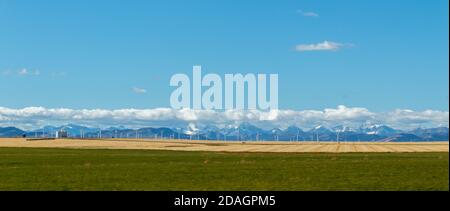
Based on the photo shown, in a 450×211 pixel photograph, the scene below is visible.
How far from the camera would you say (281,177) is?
192 feet

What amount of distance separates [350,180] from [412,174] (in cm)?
1008

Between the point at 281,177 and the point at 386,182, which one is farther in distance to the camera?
the point at 281,177

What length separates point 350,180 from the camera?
54406 mm

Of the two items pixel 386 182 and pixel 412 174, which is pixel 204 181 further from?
A: pixel 412 174
